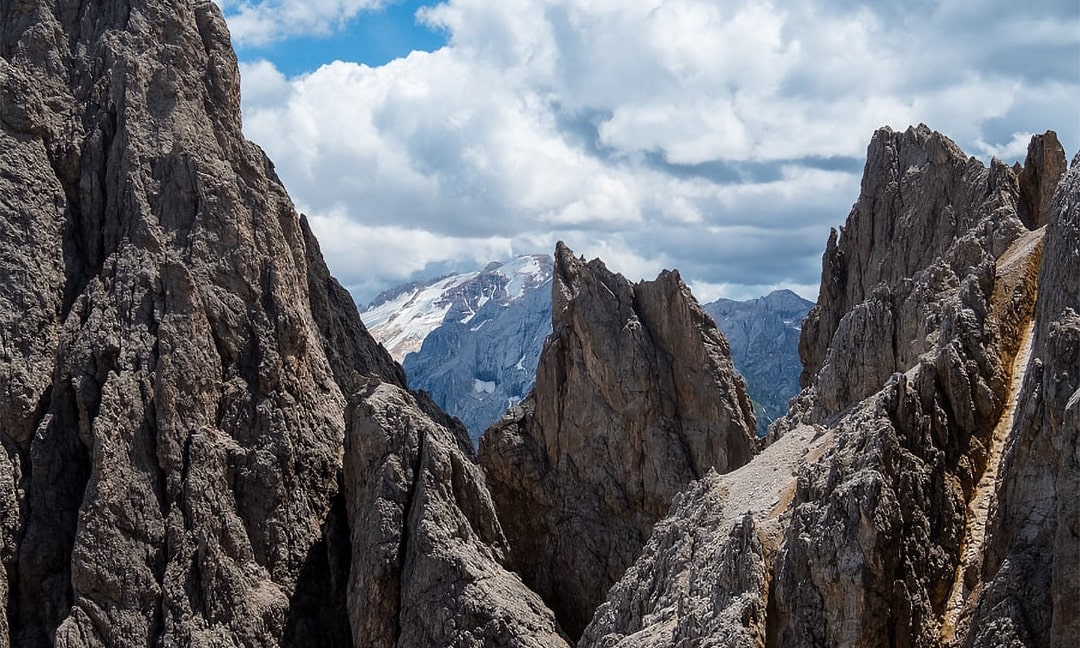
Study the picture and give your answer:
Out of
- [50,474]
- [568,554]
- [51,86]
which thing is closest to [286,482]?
[50,474]

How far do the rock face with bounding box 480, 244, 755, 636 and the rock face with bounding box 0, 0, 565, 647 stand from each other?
9194mm

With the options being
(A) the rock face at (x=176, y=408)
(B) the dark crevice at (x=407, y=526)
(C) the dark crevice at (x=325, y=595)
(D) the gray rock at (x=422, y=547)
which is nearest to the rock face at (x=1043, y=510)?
(D) the gray rock at (x=422, y=547)

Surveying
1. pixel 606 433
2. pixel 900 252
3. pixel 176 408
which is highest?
pixel 900 252

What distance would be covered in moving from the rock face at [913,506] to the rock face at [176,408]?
10.2m

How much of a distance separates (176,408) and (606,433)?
801 inches

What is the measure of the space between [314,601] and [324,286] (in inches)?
733

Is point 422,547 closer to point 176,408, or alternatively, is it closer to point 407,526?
point 407,526

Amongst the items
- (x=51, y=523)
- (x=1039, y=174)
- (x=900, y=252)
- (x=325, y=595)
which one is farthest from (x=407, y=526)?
(x=1039, y=174)

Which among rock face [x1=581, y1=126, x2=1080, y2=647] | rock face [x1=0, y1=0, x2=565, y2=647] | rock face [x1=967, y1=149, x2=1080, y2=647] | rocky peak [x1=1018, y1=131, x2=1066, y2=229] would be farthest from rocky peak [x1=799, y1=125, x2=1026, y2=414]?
rock face [x1=0, y1=0, x2=565, y2=647]

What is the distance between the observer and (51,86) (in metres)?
55.0

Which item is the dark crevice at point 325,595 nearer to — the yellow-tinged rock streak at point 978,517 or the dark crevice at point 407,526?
A: the dark crevice at point 407,526

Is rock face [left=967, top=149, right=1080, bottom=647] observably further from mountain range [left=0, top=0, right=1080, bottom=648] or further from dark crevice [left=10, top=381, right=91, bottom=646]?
dark crevice [left=10, top=381, right=91, bottom=646]

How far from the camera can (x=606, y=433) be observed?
59.8 meters

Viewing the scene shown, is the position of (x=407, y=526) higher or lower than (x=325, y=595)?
higher
